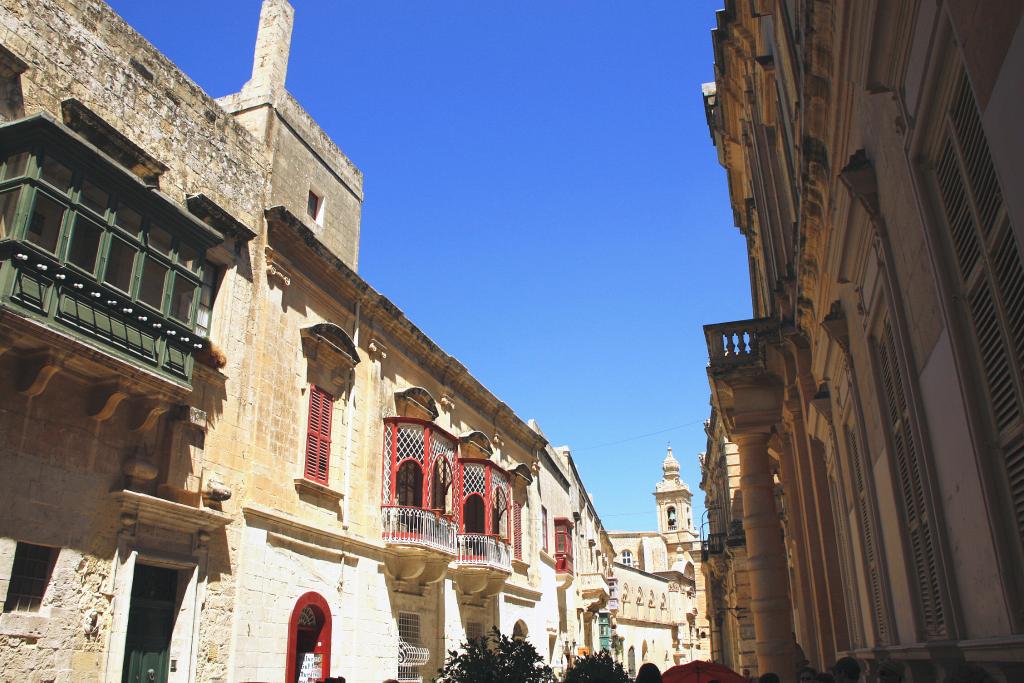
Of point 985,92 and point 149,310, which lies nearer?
point 985,92

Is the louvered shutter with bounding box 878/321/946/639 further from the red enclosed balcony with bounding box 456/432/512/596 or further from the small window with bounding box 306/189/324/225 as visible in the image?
the red enclosed balcony with bounding box 456/432/512/596

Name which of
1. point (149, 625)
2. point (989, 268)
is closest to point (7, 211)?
point (149, 625)

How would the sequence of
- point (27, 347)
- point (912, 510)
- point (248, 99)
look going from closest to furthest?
point (912, 510)
point (27, 347)
point (248, 99)

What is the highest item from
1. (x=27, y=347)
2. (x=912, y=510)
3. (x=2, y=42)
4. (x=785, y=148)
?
(x=2, y=42)

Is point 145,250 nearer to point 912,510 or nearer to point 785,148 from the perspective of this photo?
point 785,148

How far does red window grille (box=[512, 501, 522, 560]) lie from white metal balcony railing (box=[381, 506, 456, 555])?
6514 millimetres

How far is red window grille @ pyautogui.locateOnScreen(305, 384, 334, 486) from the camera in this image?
1452 centimetres

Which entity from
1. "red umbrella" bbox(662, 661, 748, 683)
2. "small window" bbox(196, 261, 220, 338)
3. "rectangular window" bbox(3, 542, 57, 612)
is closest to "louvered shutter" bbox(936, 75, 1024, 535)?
"red umbrella" bbox(662, 661, 748, 683)

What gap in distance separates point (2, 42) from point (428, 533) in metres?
11.3

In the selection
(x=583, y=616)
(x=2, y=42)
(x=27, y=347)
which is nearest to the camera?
(x=27, y=347)

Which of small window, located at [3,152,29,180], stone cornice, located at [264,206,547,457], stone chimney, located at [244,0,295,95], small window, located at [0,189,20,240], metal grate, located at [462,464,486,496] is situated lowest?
metal grate, located at [462,464,486,496]

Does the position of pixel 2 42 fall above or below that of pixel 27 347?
above

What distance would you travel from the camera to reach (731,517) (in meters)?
26.4

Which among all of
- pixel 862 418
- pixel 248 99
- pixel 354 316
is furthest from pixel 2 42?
pixel 862 418
